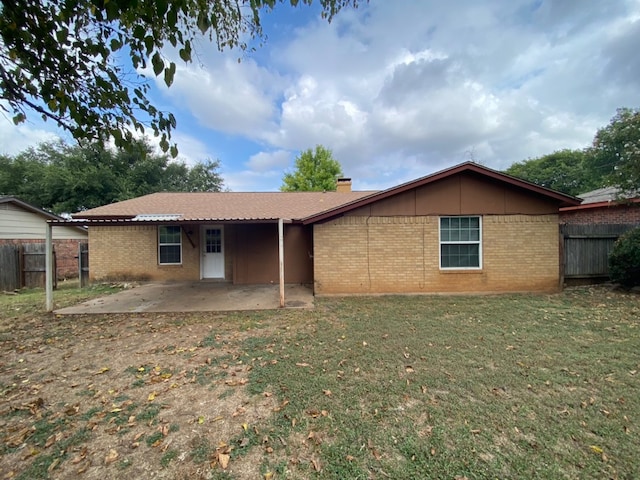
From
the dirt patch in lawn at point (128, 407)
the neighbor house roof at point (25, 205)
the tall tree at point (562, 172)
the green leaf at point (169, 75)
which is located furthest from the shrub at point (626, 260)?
the tall tree at point (562, 172)

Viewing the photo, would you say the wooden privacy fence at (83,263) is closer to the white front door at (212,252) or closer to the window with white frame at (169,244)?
the window with white frame at (169,244)

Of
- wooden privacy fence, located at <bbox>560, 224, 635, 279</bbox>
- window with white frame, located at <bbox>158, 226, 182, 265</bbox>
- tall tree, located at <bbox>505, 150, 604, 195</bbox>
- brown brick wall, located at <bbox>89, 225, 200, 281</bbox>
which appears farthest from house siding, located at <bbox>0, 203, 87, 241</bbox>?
tall tree, located at <bbox>505, 150, 604, 195</bbox>

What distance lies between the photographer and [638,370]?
12.4 feet

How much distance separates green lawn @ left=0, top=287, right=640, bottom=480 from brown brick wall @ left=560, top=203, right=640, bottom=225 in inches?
346

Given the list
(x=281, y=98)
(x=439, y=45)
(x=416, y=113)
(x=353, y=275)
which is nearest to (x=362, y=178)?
(x=416, y=113)

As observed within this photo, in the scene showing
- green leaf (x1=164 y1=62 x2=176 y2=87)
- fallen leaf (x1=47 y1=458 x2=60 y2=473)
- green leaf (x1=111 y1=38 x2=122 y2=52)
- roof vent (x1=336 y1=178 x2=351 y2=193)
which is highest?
roof vent (x1=336 y1=178 x2=351 y2=193)

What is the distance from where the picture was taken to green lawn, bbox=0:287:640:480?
7.76 ft

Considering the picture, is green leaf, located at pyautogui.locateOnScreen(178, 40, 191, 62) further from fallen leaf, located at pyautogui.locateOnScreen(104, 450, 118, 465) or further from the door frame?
the door frame

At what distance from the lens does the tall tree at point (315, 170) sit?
34.7m

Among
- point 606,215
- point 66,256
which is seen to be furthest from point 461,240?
point 66,256

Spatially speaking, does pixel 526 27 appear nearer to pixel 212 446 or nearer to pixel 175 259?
pixel 212 446

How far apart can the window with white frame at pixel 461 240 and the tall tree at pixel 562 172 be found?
3263 centimetres

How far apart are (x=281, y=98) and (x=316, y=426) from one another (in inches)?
594

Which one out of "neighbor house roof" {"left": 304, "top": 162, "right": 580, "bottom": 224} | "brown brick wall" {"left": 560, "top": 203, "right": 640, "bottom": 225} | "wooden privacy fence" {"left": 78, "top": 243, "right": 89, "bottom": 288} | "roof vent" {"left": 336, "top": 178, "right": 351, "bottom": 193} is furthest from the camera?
"roof vent" {"left": 336, "top": 178, "right": 351, "bottom": 193}
